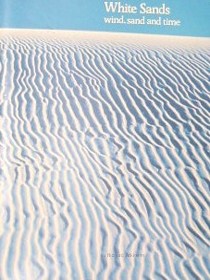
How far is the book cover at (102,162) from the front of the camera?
4340 millimetres

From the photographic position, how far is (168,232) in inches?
181

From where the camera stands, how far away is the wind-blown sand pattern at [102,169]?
4332 millimetres

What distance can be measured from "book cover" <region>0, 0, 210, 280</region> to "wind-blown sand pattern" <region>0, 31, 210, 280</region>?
0.04 ft

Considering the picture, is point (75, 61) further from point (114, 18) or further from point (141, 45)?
point (114, 18)

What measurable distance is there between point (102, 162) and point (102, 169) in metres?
0.13

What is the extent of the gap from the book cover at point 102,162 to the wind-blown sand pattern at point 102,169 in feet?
0.04

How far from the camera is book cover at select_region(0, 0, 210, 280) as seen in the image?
4340mm

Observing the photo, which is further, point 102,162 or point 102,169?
→ point 102,162

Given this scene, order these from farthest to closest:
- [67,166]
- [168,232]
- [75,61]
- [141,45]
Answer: [75,61] → [141,45] → [67,166] → [168,232]

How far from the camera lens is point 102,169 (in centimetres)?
502

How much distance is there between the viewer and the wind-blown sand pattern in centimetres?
433

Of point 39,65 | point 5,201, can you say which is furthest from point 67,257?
point 39,65

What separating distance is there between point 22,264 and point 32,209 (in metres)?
0.59

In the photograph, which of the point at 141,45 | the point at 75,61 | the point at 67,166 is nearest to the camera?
the point at 67,166
